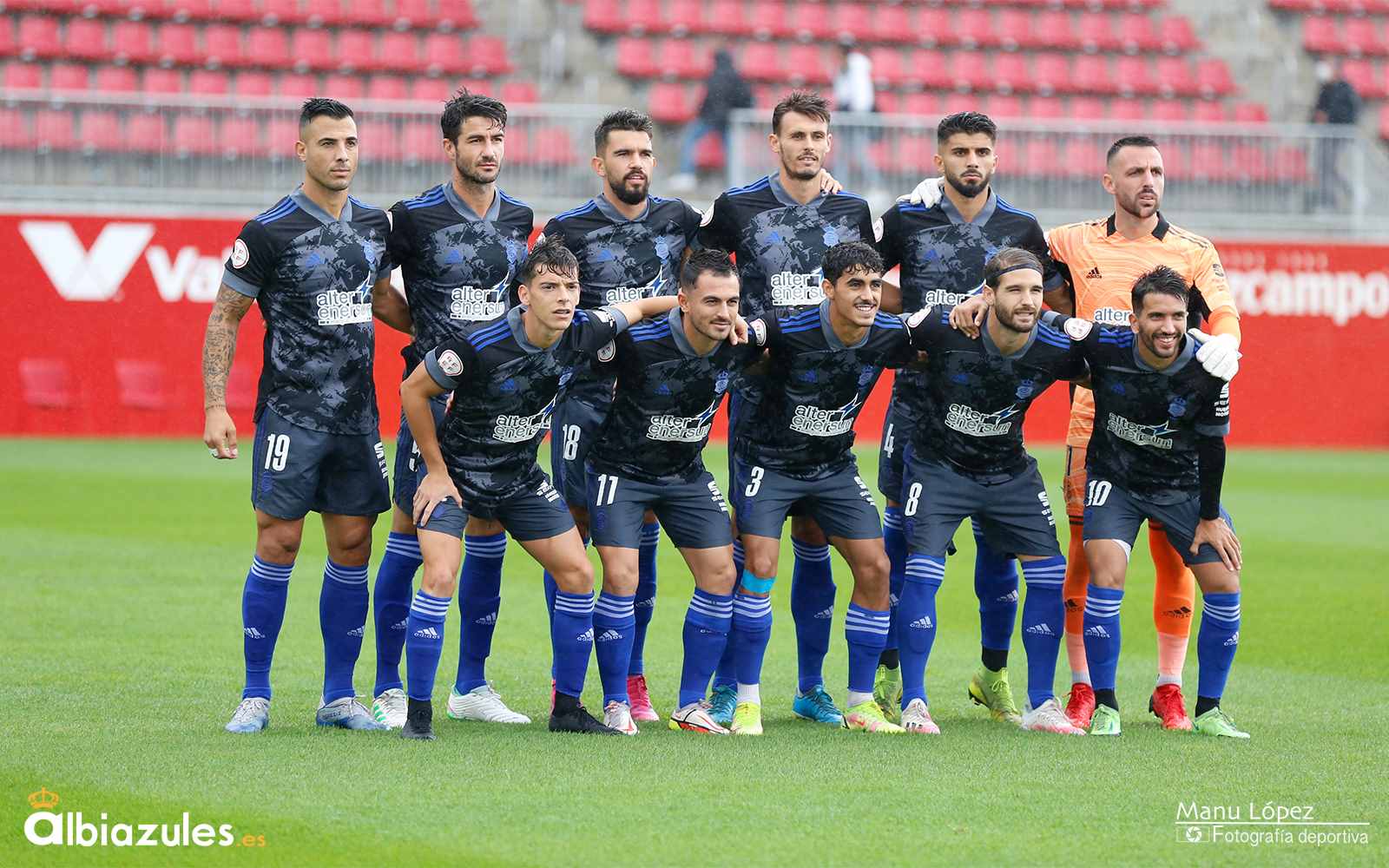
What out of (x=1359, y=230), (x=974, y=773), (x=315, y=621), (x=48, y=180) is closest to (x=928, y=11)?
(x=1359, y=230)

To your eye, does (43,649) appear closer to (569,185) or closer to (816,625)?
(816,625)

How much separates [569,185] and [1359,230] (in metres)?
9.56

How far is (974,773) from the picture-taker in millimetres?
5949

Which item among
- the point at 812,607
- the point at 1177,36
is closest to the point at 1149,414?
the point at 812,607

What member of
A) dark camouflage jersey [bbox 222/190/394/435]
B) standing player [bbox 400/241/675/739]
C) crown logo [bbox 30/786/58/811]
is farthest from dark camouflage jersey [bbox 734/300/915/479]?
crown logo [bbox 30/786/58/811]

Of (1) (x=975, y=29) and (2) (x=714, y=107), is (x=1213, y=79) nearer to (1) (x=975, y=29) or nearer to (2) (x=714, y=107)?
(1) (x=975, y=29)

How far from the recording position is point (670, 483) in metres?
7.06

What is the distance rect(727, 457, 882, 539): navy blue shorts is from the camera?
712 centimetres

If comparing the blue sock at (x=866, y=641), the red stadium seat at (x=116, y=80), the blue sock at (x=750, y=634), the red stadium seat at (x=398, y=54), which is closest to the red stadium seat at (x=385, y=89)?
the red stadium seat at (x=398, y=54)

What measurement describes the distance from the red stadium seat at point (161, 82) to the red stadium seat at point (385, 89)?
237 cm

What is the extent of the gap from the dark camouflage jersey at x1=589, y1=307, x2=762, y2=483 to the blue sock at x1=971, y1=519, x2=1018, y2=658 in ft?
4.32

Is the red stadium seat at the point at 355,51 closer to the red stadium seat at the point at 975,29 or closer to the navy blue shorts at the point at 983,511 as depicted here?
the red stadium seat at the point at 975,29

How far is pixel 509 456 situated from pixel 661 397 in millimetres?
658

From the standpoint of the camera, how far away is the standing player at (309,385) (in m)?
6.79
